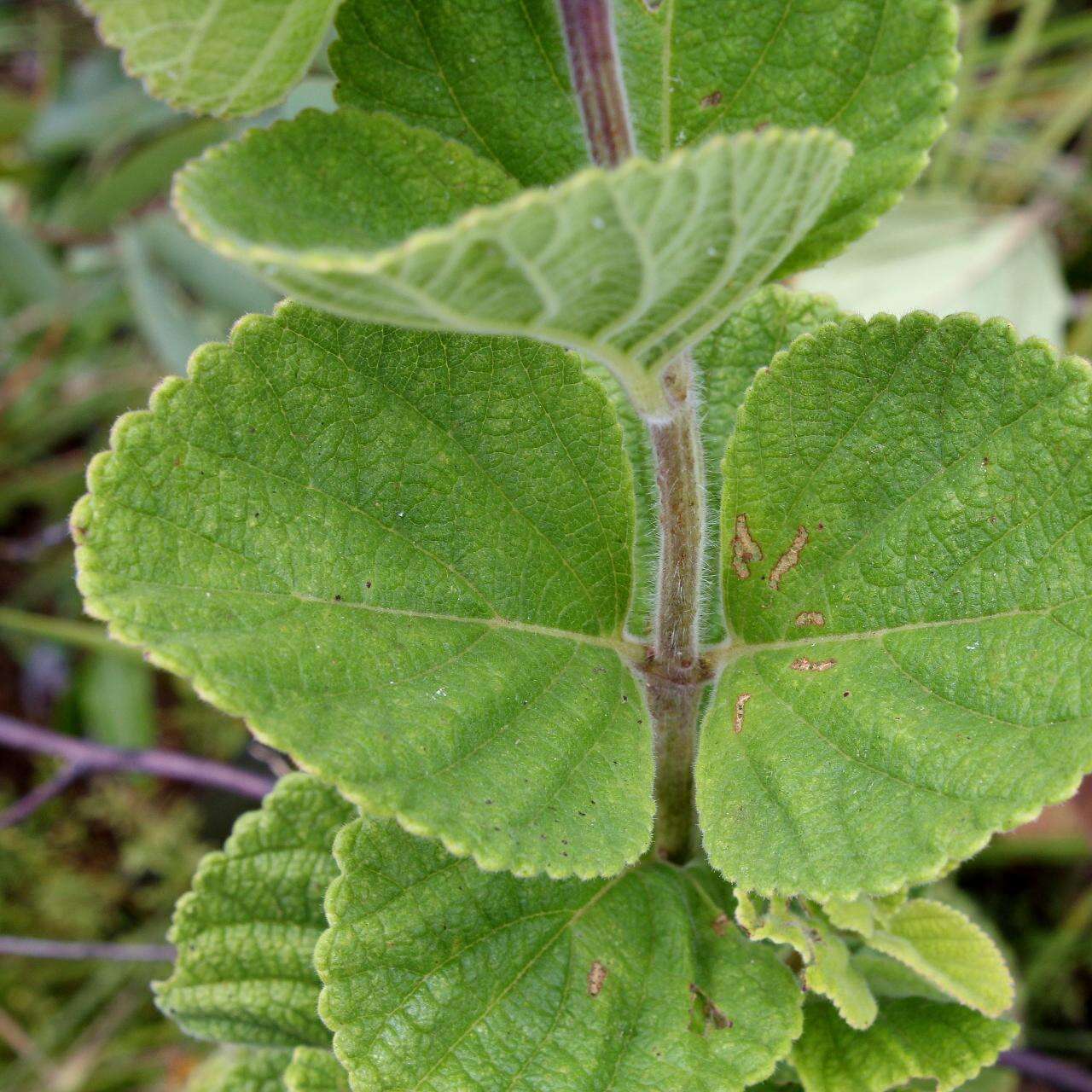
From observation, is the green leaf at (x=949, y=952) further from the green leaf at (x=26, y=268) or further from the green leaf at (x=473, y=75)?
the green leaf at (x=26, y=268)

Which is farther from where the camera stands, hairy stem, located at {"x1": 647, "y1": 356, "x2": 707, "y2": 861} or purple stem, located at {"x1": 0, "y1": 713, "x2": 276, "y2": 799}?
purple stem, located at {"x1": 0, "y1": 713, "x2": 276, "y2": 799}

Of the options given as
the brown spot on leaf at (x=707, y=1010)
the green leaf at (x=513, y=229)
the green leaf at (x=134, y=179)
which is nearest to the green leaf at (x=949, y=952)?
the brown spot on leaf at (x=707, y=1010)

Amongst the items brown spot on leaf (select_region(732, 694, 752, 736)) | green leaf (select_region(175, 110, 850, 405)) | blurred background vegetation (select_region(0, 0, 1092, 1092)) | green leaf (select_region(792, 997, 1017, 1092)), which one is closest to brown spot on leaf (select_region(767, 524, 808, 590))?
brown spot on leaf (select_region(732, 694, 752, 736))

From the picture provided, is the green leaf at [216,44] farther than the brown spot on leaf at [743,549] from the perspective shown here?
No

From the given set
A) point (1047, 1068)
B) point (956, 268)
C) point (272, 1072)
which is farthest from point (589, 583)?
point (956, 268)

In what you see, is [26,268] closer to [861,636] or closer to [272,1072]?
[272,1072]

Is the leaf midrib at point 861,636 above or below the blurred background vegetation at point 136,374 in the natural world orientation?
above

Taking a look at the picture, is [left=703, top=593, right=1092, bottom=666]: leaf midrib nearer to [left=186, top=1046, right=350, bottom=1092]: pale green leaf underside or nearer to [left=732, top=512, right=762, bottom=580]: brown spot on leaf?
[left=732, top=512, right=762, bottom=580]: brown spot on leaf
